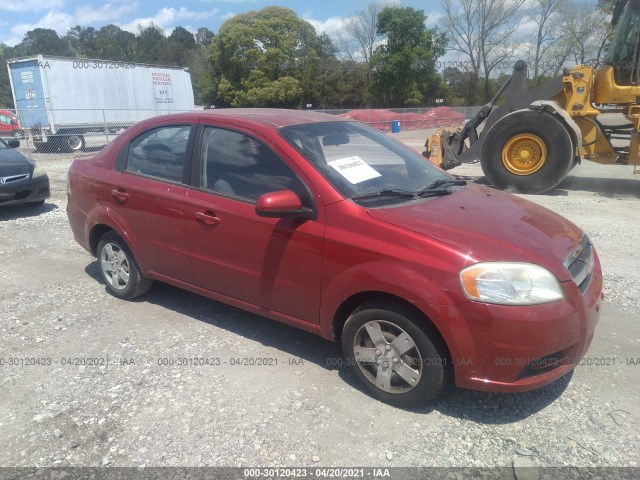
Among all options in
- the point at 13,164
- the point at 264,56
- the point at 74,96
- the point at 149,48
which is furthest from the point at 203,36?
the point at 13,164

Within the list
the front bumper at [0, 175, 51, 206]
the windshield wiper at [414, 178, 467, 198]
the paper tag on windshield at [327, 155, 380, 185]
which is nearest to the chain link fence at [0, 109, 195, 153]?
the front bumper at [0, 175, 51, 206]

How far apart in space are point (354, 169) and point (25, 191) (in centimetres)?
684

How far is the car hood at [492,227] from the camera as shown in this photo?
2.62 metres

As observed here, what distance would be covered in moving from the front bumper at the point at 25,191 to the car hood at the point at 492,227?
7061mm

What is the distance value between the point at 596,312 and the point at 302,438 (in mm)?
1874

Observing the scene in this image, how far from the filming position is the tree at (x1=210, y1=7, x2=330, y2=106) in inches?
1868

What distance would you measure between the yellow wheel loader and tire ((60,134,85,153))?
55.1 feet

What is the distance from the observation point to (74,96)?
20250mm

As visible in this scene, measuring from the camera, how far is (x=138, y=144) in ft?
13.7

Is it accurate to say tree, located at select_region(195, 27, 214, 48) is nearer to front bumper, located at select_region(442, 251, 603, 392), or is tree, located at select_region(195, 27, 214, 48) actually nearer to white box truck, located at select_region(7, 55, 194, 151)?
white box truck, located at select_region(7, 55, 194, 151)

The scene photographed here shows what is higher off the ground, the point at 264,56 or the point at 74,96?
the point at 264,56

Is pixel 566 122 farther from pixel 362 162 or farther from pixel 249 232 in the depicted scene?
A: pixel 249 232

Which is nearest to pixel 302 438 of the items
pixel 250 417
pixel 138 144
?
pixel 250 417

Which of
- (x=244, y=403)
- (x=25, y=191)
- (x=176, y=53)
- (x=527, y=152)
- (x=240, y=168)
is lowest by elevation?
(x=244, y=403)
